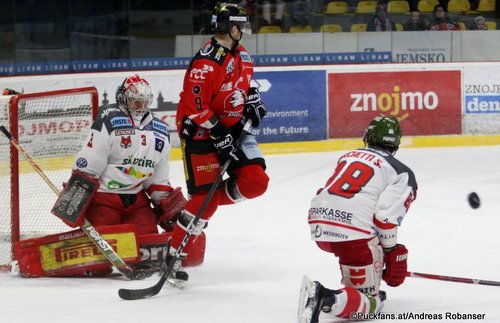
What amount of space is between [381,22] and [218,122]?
Answer: 6296mm

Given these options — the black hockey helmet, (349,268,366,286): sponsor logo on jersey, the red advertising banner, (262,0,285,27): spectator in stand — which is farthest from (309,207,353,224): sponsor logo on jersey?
(262,0,285,27): spectator in stand

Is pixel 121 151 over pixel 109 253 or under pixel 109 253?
over

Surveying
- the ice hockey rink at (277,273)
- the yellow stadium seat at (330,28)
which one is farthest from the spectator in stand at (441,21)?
the ice hockey rink at (277,273)

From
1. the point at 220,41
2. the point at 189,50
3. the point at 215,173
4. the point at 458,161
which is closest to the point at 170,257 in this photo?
the point at 215,173

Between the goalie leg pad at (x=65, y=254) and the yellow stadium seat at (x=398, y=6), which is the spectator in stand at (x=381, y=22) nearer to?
the yellow stadium seat at (x=398, y=6)

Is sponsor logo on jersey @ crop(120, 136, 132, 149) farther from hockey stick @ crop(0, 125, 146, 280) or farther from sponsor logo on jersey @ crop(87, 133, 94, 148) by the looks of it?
hockey stick @ crop(0, 125, 146, 280)

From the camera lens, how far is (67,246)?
189 inches

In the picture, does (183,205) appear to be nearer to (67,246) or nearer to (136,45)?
(67,246)

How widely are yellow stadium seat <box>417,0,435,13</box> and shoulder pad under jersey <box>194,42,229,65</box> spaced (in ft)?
21.6

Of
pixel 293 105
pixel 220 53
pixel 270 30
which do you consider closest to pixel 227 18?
pixel 220 53

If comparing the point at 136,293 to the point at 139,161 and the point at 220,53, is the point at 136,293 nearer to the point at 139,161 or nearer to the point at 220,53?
the point at 139,161

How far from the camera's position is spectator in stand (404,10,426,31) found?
10.7 m

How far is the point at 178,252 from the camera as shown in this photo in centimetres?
464

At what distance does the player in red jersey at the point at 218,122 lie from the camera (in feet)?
15.4
